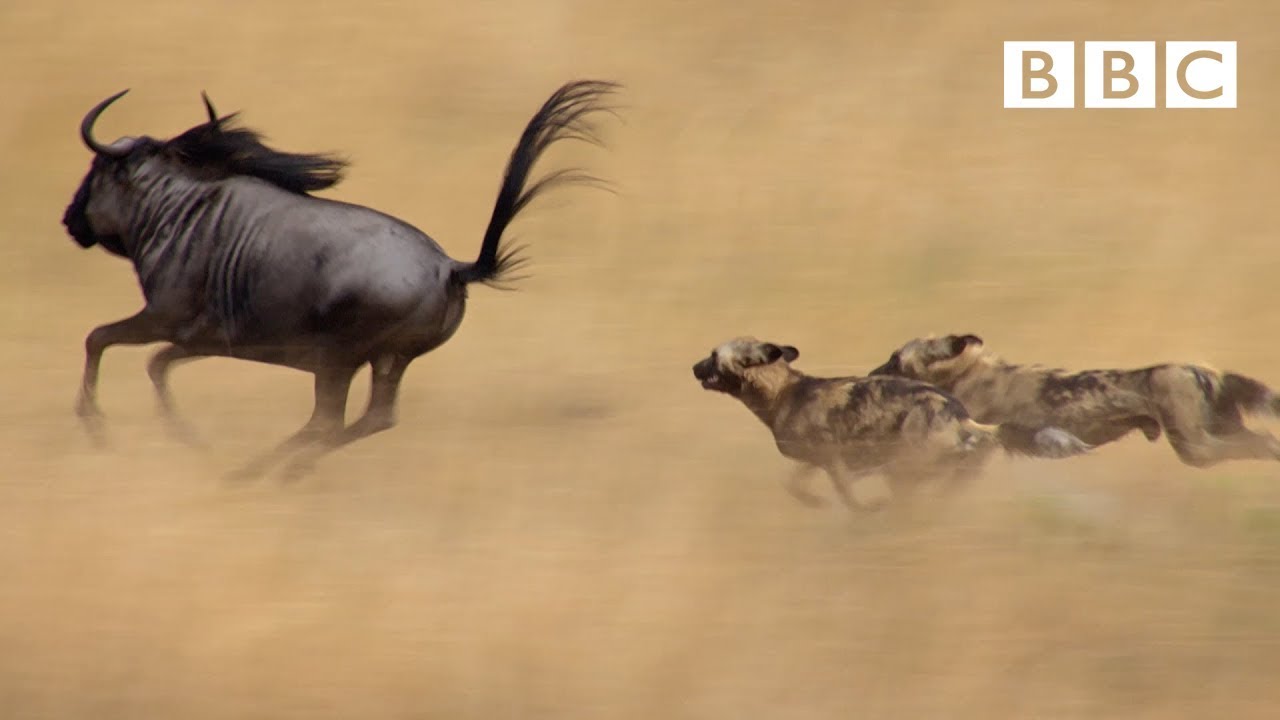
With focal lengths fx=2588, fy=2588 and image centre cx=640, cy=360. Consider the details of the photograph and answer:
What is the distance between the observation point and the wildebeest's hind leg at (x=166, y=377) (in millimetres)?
10219

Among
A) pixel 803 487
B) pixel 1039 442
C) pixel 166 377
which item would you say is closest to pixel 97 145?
pixel 166 377

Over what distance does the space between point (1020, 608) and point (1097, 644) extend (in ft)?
1.05

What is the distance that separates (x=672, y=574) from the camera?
984 centimetres

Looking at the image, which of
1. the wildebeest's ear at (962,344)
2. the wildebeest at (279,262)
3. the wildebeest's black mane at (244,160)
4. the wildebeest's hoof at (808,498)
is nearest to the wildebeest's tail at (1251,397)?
the wildebeest's ear at (962,344)

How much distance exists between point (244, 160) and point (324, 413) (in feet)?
3.65

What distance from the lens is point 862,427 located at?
9508 millimetres

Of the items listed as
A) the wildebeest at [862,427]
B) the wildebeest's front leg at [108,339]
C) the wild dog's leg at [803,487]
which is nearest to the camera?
the wildebeest at [862,427]

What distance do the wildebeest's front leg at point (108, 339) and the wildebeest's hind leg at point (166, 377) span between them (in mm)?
130

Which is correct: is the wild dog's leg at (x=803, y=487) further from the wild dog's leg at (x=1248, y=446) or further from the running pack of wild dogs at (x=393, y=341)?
the wild dog's leg at (x=1248, y=446)

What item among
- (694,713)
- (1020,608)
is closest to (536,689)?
(694,713)

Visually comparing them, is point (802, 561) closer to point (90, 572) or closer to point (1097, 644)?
point (1097, 644)

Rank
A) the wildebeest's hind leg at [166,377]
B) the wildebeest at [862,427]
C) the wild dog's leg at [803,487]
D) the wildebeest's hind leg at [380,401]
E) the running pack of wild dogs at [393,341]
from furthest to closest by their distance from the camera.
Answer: the wildebeest's hind leg at [166,377] → the wild dog's leg at [803,487] → the wildebeest's hind leg at [380,401] → the running pack of wild dogs at [393,341] → the wildebeest at [862,427]

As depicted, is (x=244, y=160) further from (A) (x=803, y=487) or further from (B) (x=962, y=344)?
(B) (x=962, y=344)

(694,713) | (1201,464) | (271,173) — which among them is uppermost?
(271,173)
